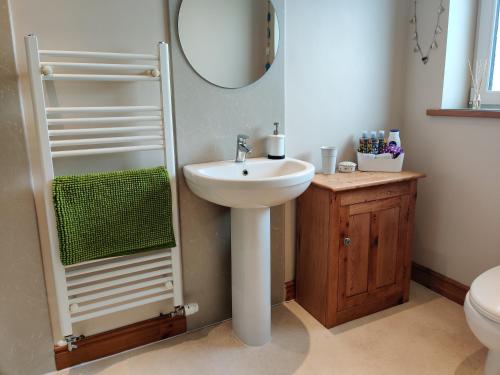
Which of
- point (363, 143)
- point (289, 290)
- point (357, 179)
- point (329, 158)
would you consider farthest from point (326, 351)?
point (363, 143)

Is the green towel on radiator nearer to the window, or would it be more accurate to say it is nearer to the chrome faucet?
the chrome faucet

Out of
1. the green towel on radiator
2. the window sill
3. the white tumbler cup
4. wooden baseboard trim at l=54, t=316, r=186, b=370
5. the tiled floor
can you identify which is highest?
the window sill

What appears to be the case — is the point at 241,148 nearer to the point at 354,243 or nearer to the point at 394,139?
the point at 354,243

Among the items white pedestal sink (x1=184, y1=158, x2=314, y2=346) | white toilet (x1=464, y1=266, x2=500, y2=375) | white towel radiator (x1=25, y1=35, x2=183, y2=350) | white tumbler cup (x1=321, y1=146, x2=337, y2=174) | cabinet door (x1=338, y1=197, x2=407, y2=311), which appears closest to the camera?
white toilet (x1=464, y1=266, x2=500, y2=375)

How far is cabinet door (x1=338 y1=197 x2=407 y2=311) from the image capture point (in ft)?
6.24

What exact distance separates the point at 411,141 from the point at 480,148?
418mm

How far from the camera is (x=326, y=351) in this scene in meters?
1.80

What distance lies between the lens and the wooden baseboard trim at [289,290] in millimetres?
2195

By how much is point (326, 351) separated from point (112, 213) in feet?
3.68

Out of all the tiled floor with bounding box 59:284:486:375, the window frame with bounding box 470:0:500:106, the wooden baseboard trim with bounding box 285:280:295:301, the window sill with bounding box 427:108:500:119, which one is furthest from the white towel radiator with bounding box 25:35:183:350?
the window frame with bounding box 470:0:500:106

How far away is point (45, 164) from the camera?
144cm

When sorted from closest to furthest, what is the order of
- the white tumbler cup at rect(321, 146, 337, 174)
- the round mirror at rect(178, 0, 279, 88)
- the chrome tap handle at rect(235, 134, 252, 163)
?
the round mirror at rect(178, 0, 279, 88)
the chrome tap handle at rect(235, 134, 252, 163)
the white tumbler cup at rect(321, 146, 337, 174)

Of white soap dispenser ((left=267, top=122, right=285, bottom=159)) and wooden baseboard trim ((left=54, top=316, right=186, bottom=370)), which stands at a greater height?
white soap dispenser ((left=267, top=122, right=285, bottom=159))

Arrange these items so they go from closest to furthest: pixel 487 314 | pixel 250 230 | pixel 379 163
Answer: pixel 487 314 < pixel 250 230 < pixel 379 163
